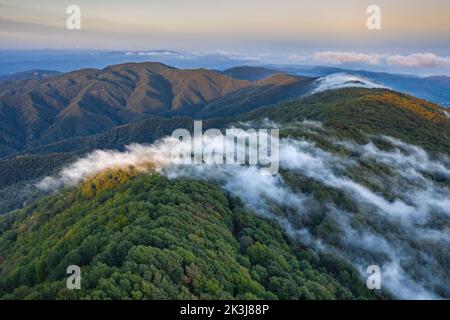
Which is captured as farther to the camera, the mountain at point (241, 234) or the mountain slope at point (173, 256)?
the mountain at point (241, 234)

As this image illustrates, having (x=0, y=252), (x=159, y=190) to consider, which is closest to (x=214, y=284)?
(x=159, y=190)

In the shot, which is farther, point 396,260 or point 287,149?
point 287,149

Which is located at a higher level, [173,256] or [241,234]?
[173,256]

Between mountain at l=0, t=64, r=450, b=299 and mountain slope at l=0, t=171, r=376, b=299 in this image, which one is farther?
mountain at l=0, t=64, r=450, b=299

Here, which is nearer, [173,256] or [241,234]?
[173,256]

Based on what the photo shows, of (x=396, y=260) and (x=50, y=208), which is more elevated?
(x=50, y=208)

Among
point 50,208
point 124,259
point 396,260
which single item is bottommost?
point 396,260
